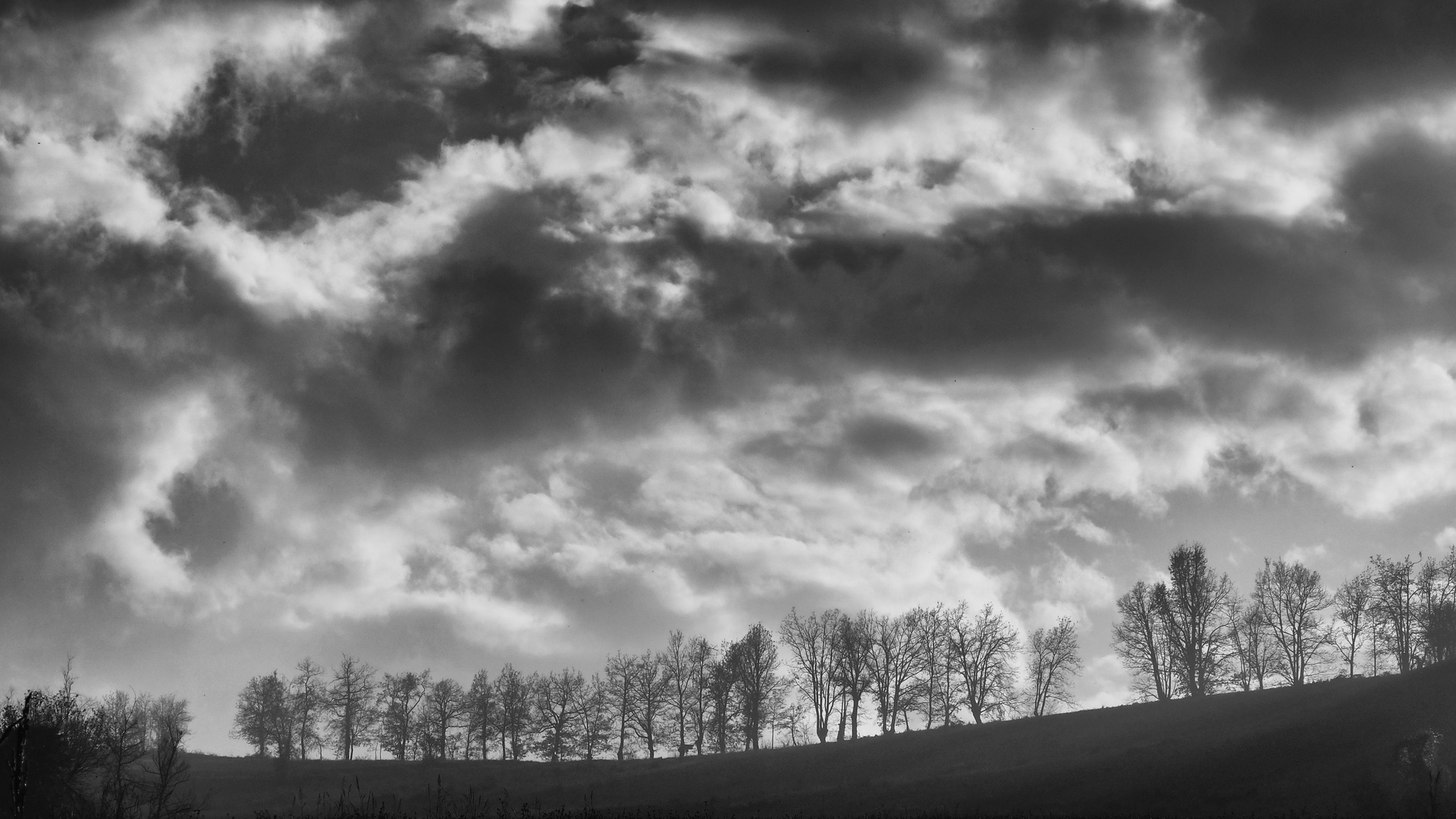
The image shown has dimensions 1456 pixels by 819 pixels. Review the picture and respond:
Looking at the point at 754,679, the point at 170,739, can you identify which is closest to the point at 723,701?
the point at 754,679

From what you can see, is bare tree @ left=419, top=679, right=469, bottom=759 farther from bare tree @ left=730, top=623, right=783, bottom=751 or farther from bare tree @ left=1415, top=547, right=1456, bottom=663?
bare tree @ left=1415, top=547, right=1456, bottom=663

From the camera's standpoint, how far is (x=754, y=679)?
105 meters

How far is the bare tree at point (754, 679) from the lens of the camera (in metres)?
103

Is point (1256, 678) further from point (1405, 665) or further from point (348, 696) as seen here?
point (348, 696)

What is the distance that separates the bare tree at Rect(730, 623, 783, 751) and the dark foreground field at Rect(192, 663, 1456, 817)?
15131 mm

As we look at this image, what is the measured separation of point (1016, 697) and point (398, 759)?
191 feet

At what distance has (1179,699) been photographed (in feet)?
255

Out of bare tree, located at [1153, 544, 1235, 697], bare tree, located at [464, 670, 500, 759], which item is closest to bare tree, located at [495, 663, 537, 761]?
bare tree, located at [464, 670, 500, 759]

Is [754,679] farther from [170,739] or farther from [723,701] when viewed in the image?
[170,739]

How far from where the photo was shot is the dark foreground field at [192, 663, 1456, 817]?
48.2 meters

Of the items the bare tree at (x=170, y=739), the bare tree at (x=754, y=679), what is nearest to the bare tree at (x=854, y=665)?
the bare tree at (x=754, y=679)

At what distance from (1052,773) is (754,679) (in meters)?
49.6

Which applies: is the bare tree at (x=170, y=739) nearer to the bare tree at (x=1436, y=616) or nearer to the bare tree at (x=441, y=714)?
the bare tree at (x=441, y=714)

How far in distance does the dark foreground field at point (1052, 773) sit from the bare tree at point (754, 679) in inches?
596
